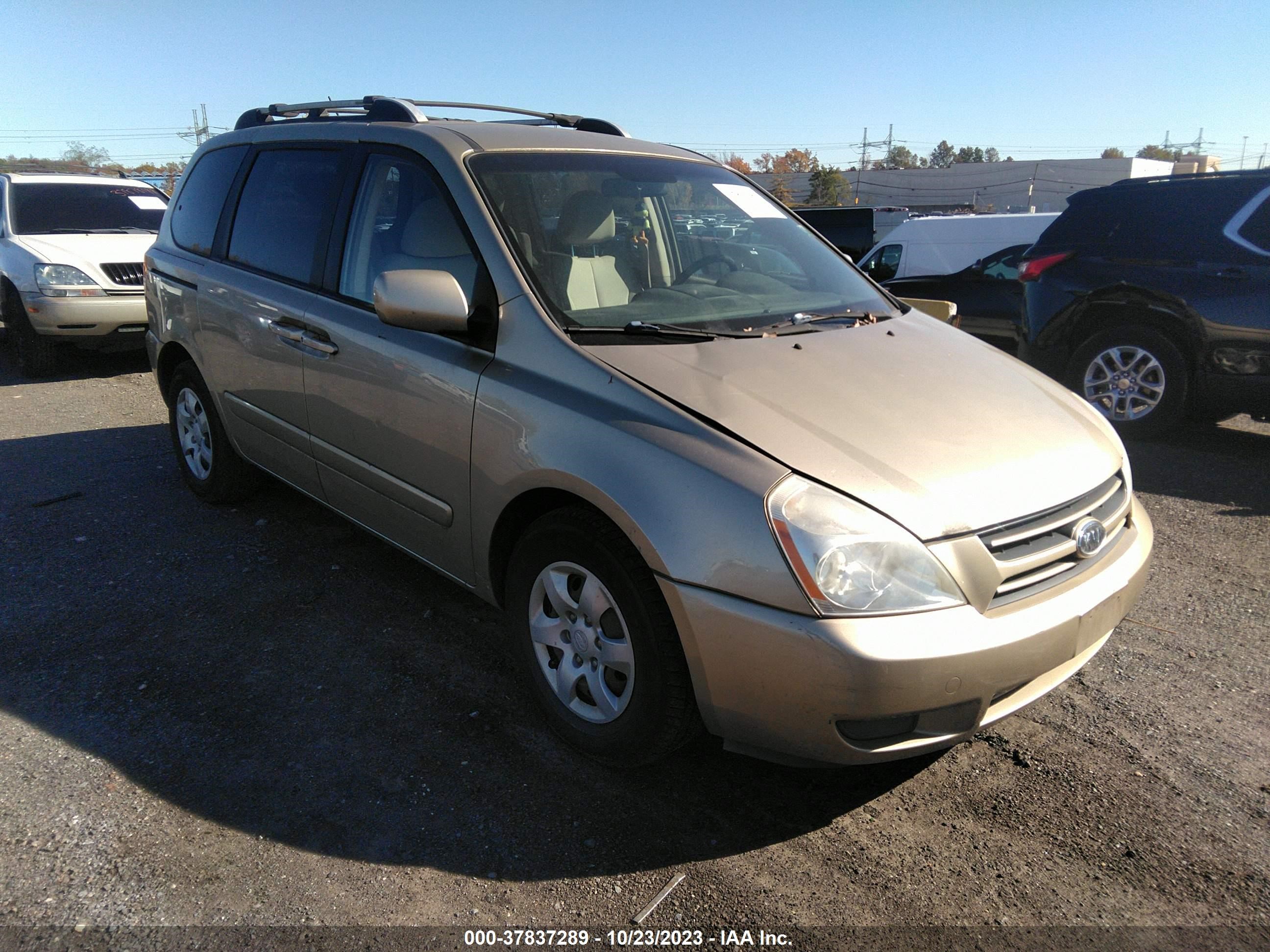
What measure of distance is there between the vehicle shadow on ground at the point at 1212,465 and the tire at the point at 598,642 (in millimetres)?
4144

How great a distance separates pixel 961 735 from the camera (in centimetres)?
230

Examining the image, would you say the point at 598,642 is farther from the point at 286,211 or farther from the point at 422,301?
the point at 286,211

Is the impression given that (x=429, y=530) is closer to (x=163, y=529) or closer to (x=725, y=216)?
(x=725, y=216)

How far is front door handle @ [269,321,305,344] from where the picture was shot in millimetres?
3695

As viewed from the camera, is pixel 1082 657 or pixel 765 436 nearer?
pixel 765 436

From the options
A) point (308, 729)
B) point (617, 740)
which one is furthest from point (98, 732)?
point (617, 740)

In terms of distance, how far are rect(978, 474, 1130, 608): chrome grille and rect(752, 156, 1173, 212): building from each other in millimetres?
67878

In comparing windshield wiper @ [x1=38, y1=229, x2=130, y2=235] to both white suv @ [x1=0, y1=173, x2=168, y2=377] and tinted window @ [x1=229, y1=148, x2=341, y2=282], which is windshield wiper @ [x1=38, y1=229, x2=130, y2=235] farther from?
tinted window @ [x1=229, y1=148, x2=341, y2=282]

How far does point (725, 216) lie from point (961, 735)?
2312 millimetres

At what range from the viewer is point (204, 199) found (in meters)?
4.70

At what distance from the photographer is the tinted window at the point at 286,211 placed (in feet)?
12.3

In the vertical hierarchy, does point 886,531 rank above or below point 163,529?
above

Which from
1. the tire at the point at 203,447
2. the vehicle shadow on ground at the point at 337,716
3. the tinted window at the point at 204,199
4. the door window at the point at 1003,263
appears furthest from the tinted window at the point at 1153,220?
the tire at the point at 203,447

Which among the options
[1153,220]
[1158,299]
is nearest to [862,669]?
[1158,299]
